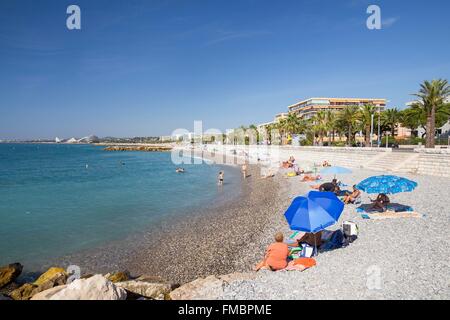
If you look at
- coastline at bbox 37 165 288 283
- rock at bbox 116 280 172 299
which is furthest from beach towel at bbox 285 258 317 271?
rock at bbox 116 280 172 299

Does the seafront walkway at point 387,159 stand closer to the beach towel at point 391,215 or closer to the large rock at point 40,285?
the beach towel at point 391,215

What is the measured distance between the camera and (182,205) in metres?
19.9

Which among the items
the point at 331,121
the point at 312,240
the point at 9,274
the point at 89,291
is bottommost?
the point at 9,274

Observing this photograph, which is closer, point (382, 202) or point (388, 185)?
point (388, 185)

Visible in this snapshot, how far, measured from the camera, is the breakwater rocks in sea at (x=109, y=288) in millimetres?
5207

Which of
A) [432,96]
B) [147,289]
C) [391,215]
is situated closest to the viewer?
[147,289]

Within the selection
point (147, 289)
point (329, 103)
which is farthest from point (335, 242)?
point (329, 103)

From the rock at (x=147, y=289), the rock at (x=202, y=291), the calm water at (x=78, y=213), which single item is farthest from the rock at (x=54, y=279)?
the rock at (x=202, y=291)

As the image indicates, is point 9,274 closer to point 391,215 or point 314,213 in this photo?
point 314,213

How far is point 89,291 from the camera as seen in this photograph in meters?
5.12

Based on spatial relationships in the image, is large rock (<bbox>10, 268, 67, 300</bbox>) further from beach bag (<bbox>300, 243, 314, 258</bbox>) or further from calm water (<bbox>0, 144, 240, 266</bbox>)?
beach bag (<bbox>300, 243, 314, 258</bbox>)
